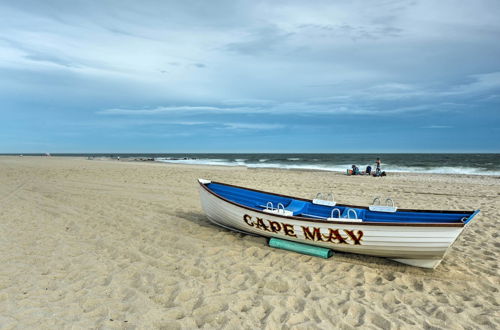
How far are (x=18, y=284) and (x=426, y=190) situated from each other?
670 inches

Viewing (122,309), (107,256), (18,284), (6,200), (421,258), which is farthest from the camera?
(6,200)

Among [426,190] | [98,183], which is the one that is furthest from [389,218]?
[98,183]

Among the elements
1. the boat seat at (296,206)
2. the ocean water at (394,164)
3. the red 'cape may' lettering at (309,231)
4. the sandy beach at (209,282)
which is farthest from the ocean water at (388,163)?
the sandy beach at (209,282)

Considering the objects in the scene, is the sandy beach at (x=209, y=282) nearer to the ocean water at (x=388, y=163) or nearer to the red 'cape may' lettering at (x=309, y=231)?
the red 'cape may' lettering at (x=309, y=231)

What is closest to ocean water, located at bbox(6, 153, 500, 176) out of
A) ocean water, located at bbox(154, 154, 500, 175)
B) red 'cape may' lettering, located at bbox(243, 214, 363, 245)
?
ocean water, located at bbox(154, 154, 500, 175)

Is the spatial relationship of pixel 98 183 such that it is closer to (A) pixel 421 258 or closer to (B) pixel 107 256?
(B) pixel 107 256

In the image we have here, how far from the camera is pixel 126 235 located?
24.5ft

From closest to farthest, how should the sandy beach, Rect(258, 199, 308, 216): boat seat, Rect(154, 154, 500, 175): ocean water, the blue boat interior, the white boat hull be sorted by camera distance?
the sandy beach
the white boat hull
the blue boat interior
Rect(258, 199, 308, 216): boat seat
Rect(154, 154, 500, 175): ocean water

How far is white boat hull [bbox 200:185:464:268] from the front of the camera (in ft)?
17.5

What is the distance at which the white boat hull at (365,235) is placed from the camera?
5.32m

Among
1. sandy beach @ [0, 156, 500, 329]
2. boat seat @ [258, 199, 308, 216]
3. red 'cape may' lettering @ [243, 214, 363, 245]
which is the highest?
boat seat @ [258, 199, 308, 216]

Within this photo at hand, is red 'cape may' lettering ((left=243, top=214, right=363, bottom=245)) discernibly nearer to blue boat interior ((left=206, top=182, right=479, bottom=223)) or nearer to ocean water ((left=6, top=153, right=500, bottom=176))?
blue boat interior ((left=206, top=182, right=479, bottom=223))

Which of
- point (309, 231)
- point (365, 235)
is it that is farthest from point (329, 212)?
point (365, 235)

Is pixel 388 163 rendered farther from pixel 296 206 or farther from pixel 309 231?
pixel 309 231
